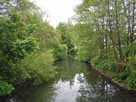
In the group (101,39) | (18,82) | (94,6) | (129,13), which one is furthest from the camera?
(101,39)

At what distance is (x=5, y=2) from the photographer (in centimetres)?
2080

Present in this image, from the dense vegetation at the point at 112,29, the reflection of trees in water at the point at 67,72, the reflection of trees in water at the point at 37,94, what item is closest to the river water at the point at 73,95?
the reflection of trees in water at the point at 37,94

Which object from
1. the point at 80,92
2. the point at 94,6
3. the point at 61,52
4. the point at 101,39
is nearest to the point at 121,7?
the point at 94,6

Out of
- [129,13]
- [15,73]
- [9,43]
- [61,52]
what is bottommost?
[61,52]

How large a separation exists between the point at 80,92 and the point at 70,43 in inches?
2300

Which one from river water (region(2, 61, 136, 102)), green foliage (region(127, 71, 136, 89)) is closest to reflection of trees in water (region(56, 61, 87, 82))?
river water (region(2, 61, 136, 102))

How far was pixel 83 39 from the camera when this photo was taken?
34.8m

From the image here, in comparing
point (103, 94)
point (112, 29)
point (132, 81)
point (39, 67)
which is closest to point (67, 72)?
point (112, 29)

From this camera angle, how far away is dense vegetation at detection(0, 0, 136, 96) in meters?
19.4

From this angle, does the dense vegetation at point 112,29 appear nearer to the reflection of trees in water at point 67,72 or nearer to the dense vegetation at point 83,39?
the dense vegetation at point 83,39

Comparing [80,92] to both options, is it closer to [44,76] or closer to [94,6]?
[44,76]

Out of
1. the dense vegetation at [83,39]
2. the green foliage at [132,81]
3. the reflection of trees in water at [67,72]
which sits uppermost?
the dense vegetation at [83,39]

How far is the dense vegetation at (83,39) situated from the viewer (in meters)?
19.4

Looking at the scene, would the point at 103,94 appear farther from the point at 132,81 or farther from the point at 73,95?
the point at 132,81
